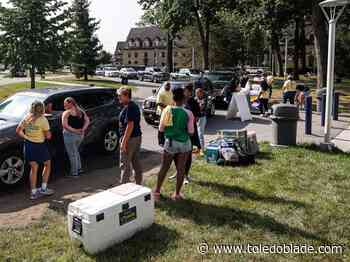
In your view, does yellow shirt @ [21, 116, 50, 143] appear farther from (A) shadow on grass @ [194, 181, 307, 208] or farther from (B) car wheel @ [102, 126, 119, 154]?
(B) car wheel @ [102, 126, 119, 154]

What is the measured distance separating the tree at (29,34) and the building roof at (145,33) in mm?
86399

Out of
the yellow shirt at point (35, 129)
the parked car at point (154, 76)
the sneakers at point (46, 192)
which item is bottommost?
the sneakers at point (46, 192)

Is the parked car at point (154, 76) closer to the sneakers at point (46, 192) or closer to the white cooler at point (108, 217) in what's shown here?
the sneakers at point (46, 192)

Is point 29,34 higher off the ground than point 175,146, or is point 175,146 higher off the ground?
point 29,34

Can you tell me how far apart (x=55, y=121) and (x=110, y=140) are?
1.88 metres

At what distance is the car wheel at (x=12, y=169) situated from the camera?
7.14 meters

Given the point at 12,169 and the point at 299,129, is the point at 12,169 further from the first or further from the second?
the point at 299,129

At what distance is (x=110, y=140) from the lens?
9891 millimetres

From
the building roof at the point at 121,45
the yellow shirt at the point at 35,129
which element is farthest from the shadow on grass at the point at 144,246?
the building roof at the point at 121,45

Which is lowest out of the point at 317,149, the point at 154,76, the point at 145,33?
the point at 317,149

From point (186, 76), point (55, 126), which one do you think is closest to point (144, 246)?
point (55, 126)

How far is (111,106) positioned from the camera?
9898 millimetres

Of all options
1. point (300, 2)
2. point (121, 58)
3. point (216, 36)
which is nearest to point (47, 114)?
point (300, 2)

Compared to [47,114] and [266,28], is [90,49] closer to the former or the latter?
[266,28]
